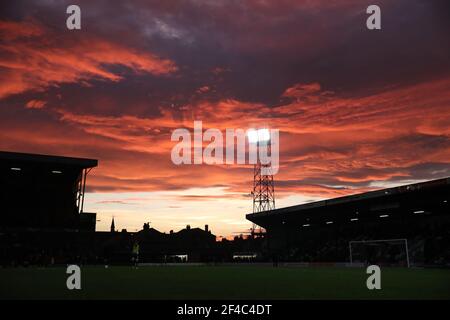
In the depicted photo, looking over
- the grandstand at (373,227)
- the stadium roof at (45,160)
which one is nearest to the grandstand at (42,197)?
the stadium roof at (45,160)

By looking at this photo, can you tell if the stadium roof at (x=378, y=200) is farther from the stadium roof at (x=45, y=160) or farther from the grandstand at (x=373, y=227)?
the stadium roof at (x=45, y=160)

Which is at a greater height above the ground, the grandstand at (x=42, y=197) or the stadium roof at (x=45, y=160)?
the stadium roof at (x=45, y=160)

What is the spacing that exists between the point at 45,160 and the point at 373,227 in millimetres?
44527

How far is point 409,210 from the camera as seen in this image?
2119 inches

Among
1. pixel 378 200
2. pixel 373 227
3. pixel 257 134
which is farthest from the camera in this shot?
pixel 373 227

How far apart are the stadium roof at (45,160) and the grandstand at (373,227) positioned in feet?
94.5

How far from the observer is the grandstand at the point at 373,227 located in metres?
46.2

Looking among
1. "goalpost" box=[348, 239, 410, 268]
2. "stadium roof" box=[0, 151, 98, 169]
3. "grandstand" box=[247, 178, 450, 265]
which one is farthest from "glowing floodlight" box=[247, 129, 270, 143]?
"stadium roof" box=[0, 151, 98, 169]

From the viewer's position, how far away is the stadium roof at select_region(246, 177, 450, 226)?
44.1 m

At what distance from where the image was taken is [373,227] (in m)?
60.2

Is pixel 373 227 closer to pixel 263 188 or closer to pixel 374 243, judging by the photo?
pixel 374 243

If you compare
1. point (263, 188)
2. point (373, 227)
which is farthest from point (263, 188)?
point (373, 227)
